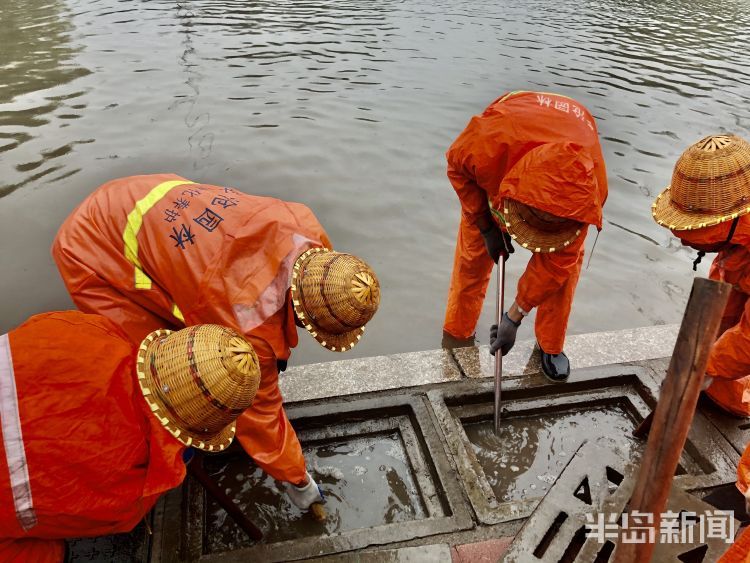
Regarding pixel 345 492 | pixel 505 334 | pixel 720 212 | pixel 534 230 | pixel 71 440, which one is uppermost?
pixel 720 212

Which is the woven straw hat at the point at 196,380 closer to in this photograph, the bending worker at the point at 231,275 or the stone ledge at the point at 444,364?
the bending worker at the point at 231,275

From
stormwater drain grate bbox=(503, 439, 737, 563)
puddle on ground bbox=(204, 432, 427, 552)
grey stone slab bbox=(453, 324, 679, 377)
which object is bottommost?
puddle on ground bbox=(204, 432, 427, 552)

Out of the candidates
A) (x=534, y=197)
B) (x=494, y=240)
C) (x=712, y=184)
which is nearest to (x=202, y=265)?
(x=534, y=197)

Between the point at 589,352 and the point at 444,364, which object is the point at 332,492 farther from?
the point at 589,352

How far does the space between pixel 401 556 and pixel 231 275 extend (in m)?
1.33

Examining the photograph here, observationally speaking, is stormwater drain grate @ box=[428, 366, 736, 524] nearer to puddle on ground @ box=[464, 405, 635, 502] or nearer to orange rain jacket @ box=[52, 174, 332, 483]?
puddle on ground @ box=[464, 405, 635, 502]

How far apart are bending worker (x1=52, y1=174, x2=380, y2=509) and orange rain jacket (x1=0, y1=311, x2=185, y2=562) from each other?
1.53 ft

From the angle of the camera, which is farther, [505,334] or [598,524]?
[505,334]

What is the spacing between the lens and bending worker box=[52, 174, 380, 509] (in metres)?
1.93

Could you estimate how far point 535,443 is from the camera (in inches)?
114

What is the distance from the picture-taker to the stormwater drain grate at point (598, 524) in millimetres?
1819

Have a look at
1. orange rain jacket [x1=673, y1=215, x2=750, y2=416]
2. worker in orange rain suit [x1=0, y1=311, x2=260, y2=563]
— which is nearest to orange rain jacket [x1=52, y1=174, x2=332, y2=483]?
worker in orange rain suit [x1=0, y1=311, x2=260, y2=563]

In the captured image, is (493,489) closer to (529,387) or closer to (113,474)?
(529,387)

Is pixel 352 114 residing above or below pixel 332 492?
above
